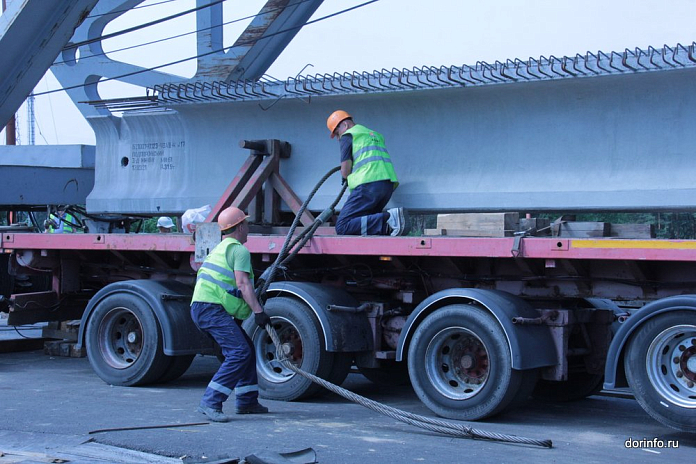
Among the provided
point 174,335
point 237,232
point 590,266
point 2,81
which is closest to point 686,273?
point 590,266

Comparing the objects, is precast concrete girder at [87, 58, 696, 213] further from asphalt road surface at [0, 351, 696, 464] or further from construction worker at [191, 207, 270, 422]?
construction worker at [191, 207, 270, 422]

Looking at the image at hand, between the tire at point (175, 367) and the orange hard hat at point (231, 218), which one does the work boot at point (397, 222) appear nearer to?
the orange hard hat at point (231, 218)

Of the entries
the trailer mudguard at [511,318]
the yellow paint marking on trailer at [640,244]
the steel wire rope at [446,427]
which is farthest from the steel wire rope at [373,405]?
the yellow paint marking on trailer at [640,244]

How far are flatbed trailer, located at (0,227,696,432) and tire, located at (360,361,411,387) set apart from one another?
2cm

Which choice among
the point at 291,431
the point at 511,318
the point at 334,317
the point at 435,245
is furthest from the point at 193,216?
the point at 511,318

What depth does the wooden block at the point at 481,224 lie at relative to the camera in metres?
7.46

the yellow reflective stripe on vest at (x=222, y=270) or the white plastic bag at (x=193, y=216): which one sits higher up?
the white plastic bag at (x=193, y=216)

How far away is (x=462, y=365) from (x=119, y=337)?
3.89 metres

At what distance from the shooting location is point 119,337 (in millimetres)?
9453

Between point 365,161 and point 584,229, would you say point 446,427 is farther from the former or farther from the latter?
point 365,161

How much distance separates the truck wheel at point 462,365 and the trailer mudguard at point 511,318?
0.08 meters

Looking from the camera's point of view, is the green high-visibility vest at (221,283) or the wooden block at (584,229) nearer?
the wooden block at (584,229)

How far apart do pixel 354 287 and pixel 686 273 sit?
121 inches

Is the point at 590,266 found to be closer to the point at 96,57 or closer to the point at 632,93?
the point at 632,93
